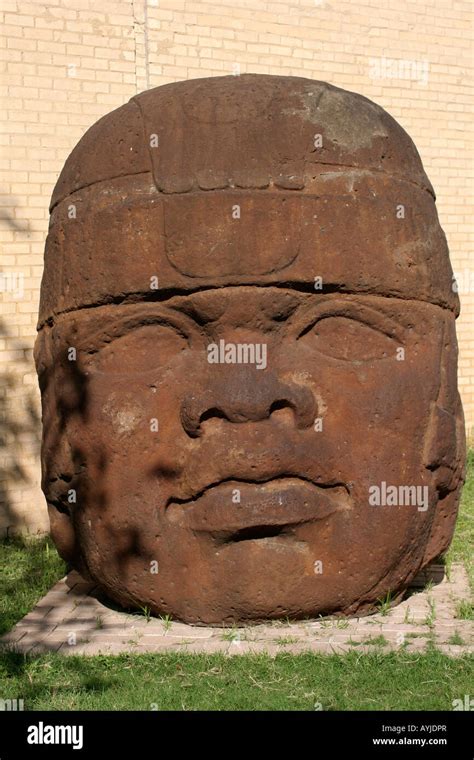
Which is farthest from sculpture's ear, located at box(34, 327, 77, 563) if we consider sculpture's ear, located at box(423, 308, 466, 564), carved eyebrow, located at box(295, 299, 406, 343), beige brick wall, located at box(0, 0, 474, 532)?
beige brick wall, located at box(0, 0, 474, 532)

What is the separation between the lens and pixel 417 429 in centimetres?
468

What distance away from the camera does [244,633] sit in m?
4.54

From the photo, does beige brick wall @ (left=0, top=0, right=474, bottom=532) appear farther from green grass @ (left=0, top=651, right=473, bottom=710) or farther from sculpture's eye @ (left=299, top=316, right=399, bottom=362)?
sculpture's eye @ (left=299, top=316, right=399, bottom=362)

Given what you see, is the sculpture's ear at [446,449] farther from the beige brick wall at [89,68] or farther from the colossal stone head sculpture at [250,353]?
the beige brick wall at [89,68]

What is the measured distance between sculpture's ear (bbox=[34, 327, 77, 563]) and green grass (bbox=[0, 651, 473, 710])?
890 millimetres

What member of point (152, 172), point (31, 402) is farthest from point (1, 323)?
point (152, 172)

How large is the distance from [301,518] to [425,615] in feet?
3.35

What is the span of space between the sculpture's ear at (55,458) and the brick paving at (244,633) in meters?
0.42

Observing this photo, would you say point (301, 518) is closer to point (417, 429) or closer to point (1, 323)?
point (417, 429)

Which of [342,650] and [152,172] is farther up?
[152,172]

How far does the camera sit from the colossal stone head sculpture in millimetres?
4438

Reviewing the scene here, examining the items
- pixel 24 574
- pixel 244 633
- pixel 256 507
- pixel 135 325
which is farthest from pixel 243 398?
pixel 24 574
